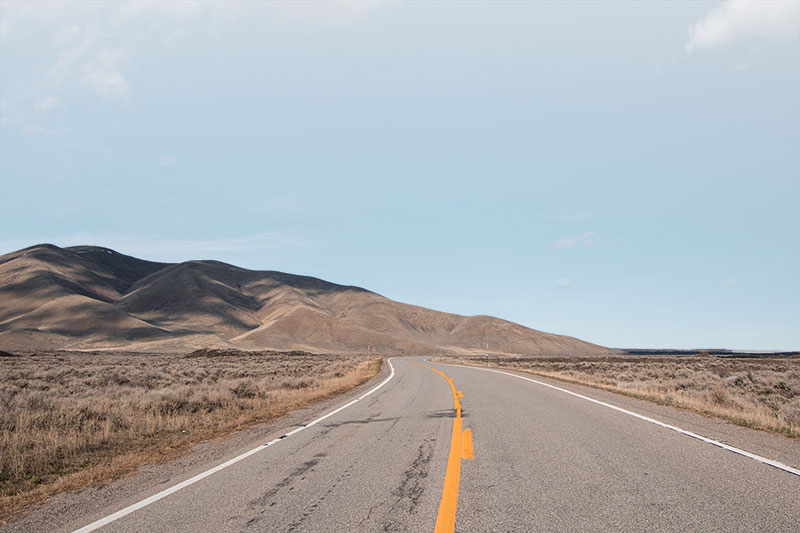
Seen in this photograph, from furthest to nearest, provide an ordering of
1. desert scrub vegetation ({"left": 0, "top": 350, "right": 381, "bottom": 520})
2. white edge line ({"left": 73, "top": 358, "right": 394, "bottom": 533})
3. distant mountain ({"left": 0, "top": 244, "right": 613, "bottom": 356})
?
distant mountain ({"left": 0, "top": 244, "right": 613, "bottom": 356}), desert scrub vegetation ({"left": 0, "top": 350, "right": 381, "bottom": 520}), white edge line ({"left": 73, "top": 358, "right": 394, "bottom": 533})

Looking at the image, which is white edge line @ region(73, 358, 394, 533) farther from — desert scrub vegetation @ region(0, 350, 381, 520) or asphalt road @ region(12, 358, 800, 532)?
desert scrub vegetation @ region(0, 350, 381, 520)

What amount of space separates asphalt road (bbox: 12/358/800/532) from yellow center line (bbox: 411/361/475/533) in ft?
0.16

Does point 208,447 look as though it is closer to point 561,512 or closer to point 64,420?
point 64,420

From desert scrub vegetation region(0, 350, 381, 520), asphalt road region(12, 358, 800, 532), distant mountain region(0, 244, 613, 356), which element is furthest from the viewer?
distant mountain region(0, 244, 613, 356)

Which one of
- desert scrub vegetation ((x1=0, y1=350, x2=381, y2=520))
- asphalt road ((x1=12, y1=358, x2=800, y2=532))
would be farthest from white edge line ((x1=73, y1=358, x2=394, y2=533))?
desert scrub vegetation ((x1=0, y1=350, x2=381, y2=520))

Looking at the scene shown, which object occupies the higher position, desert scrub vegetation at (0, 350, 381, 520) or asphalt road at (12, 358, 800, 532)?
asphalt road at (12, 358, 800, 532)

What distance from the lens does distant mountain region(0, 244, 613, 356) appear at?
358 feet

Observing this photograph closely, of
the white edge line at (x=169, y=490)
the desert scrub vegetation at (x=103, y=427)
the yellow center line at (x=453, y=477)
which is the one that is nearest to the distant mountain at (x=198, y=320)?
the desert scrub vegetation at (x=103, y=427)

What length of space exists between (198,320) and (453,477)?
15208 centimetres

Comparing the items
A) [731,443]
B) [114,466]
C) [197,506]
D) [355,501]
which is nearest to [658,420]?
[731,443]

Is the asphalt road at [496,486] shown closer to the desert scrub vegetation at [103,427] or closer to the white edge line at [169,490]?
the white edge line at [169,490]

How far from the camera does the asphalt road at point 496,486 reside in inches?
172

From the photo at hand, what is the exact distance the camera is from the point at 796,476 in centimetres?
558

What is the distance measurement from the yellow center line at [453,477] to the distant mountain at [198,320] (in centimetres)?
9472
